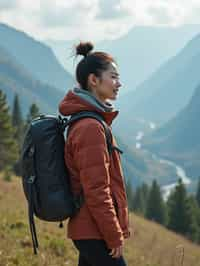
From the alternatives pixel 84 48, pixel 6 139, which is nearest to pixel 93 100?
pixel 84 48

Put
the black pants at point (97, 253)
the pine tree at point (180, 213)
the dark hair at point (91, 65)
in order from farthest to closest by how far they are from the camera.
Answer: the pine tree at point (180, 213) → the dark hair at point (91, 65) → the black pants at point (97, 253)

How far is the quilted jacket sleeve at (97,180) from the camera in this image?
4.37m

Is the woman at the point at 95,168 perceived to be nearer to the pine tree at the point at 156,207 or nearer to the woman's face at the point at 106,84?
the woman's face at the point at 106,84

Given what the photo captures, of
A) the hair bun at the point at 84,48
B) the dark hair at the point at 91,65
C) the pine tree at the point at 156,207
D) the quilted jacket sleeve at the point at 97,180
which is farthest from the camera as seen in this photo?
the pine tree at the point at 156,207

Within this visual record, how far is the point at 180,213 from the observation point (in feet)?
169

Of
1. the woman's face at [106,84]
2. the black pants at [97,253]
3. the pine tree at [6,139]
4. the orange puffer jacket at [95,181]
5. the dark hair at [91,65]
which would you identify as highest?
the dark hair at [91,65]

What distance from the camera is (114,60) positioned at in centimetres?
493

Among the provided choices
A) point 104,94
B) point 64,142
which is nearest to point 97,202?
point 64,142

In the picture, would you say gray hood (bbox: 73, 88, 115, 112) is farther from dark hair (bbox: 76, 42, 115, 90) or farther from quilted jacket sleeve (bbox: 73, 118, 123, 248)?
quilted jacket sleeve (bbox: 73, 118, 123, 248)

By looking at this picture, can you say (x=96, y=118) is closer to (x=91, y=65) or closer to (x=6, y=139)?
(x=91, y=65)

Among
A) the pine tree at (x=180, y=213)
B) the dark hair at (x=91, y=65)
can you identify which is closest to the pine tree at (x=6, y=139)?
the pine tree at (x=180, y=213)

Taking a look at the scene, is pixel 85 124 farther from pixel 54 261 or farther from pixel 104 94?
pixel 54 261

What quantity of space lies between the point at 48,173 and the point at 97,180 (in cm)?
47

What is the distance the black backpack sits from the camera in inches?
180
